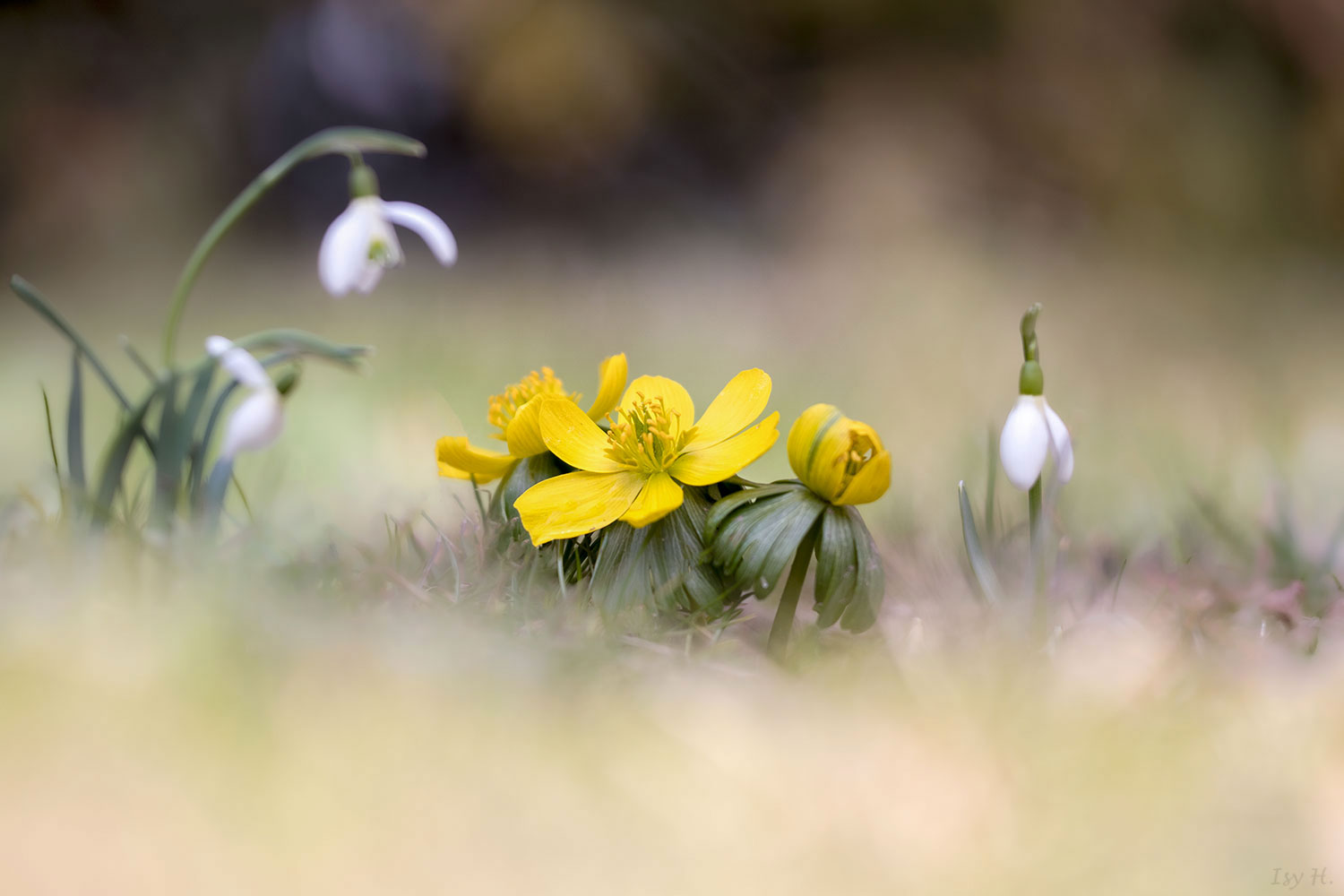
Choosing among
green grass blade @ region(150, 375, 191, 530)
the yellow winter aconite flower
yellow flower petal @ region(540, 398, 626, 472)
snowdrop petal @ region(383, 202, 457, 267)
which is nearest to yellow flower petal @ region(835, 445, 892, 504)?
the yellow winter aconite flower

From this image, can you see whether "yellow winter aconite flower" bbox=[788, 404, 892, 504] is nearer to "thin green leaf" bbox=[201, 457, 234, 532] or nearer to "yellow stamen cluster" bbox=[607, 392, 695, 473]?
"yellow stamen cluster" bbox=[607, 392, 695, 473]

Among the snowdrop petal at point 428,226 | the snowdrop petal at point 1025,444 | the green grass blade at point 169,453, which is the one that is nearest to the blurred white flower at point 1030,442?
the snowdrop petal at point 1025,444

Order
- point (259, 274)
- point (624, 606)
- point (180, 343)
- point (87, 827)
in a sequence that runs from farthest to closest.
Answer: point (259, 274) < point (180, 343) < point (624, 606) < point (87, 827)

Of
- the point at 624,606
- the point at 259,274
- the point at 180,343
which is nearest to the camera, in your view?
the point at 624,606

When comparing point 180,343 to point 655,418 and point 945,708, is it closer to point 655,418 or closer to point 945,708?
point 655,418

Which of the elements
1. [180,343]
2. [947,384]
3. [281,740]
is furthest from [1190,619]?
[180,343]

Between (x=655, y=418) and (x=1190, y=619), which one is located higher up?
(x=655, y=418)

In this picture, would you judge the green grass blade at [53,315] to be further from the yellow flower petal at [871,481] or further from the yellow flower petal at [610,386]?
the yellow flower petal at [871,481]
